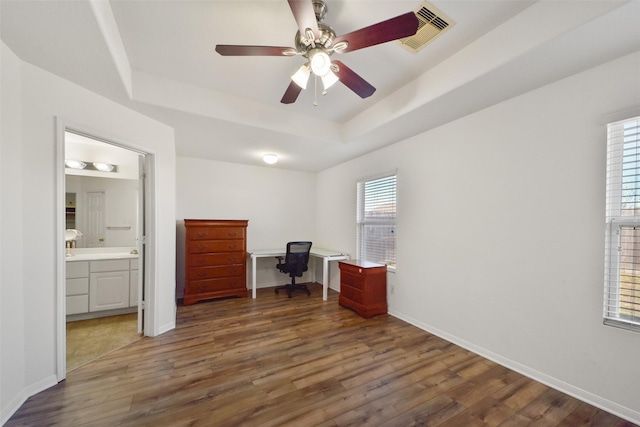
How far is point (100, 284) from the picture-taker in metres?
3.16

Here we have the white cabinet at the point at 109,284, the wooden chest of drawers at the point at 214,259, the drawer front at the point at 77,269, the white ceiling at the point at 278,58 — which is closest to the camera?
the white ceiling at the point at 278,58

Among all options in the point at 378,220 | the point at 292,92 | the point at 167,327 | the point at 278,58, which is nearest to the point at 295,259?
the point at 378,220

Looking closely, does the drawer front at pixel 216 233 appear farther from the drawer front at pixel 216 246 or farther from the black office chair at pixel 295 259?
the black office chair at pixel 295 259

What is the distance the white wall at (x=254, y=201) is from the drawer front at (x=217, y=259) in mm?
533

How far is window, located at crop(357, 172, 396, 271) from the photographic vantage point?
11.4 feet

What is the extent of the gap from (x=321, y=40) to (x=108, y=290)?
3.93 meters

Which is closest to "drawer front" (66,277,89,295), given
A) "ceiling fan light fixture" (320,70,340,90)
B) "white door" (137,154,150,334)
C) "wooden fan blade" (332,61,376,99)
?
"white door" (137,154,150,334)

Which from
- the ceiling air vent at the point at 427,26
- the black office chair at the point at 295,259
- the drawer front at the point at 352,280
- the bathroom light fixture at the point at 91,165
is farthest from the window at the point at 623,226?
the bathroom light fixture at the point at 91,165

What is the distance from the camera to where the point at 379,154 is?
363cm

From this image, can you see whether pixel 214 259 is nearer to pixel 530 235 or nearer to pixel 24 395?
pixel 24 395

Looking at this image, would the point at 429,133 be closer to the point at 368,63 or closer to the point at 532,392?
the point at 368,63

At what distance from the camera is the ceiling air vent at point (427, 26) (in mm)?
1549

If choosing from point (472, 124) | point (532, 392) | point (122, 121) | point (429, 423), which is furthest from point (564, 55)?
point (122, 121)

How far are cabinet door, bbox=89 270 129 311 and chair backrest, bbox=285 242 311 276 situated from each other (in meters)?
2.29
